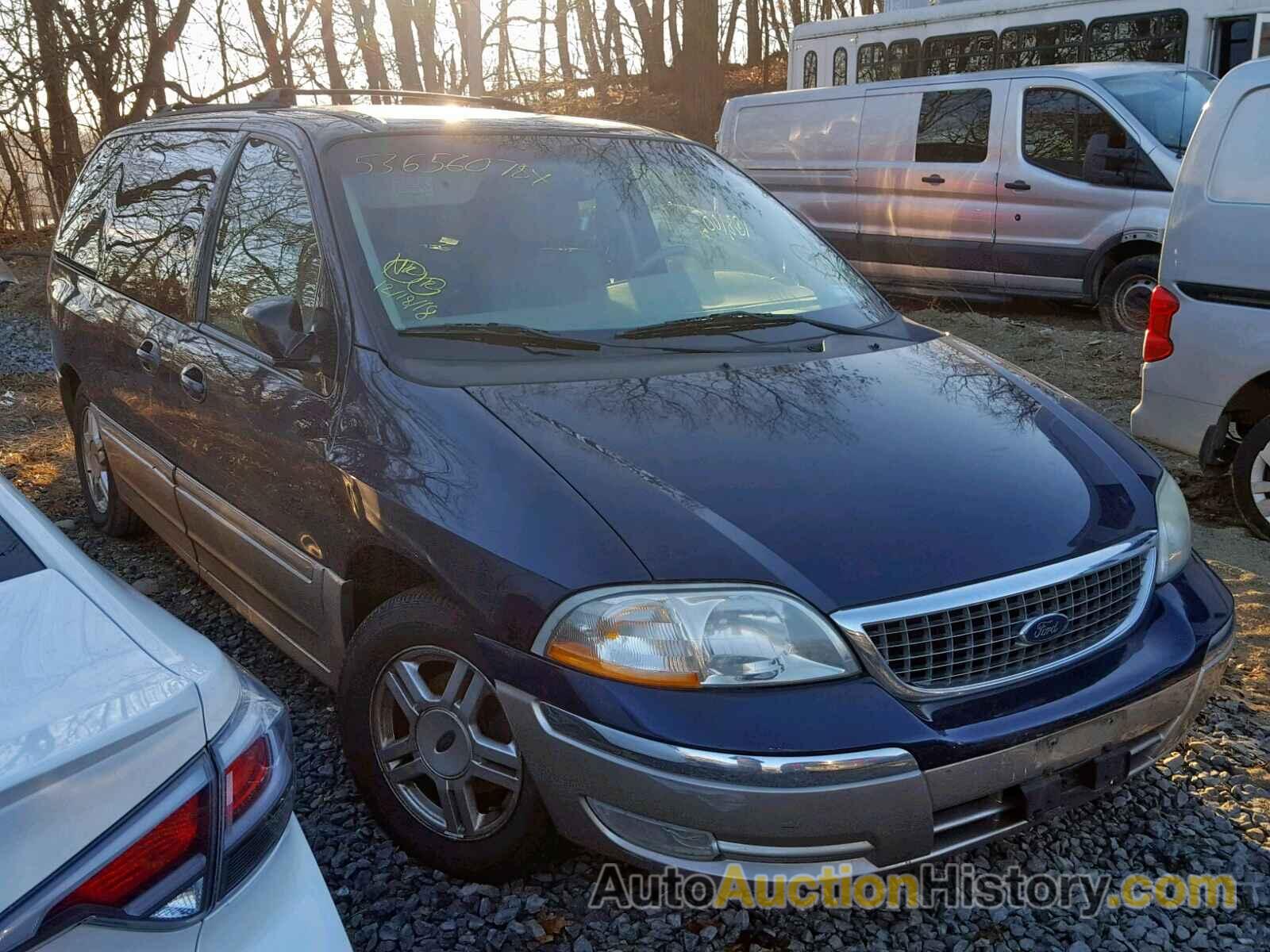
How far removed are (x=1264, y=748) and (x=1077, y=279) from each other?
698 cm

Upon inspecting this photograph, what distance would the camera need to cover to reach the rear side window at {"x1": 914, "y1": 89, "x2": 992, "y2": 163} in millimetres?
10258

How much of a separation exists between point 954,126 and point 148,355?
8399 mm

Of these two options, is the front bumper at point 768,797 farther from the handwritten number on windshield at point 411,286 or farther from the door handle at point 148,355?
the door handle at point 148,355

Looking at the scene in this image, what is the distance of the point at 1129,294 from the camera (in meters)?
9.24

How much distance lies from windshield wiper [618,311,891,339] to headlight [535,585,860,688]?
1125 mm

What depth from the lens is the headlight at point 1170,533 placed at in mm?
2721

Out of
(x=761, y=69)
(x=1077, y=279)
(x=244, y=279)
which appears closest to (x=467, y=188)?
(x=244, y=279)

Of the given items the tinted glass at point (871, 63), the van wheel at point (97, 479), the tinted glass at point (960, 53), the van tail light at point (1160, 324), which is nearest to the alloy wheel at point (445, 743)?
the van wheel at point (97, 479)

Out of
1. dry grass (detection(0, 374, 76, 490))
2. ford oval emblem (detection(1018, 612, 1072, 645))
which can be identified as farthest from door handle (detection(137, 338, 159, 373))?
ford oval emblem (detection(1018, 612, 1072, 645))

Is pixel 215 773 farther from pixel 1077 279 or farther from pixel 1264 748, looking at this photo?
pixel 1077 279

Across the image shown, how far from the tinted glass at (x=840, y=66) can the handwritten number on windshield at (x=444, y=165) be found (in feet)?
41.9

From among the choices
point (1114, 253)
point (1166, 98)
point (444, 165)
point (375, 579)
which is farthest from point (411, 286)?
point (1166, 98)

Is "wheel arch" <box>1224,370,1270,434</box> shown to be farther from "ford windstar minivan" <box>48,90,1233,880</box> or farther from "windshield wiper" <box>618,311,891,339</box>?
"windshield wiper" <box>618,311,891,339</box>

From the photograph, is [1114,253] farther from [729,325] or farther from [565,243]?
[565,243]
